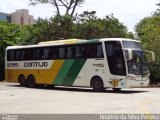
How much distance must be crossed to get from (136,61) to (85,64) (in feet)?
10.9

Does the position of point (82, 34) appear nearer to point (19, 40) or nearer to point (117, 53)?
point (19, 40)

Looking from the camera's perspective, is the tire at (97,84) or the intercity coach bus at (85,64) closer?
the intercity coach bus at (85,64)

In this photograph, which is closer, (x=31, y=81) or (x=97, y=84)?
(x=97, y=84)

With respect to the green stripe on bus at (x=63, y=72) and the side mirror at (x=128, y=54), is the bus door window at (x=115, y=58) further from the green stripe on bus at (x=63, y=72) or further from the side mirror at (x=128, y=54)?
the green stripe on bus at (x=63, y=72)

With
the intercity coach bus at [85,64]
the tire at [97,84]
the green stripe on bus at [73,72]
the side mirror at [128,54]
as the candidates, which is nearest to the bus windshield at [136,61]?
the intercity coach bus at [85,64]

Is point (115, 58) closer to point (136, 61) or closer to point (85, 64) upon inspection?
point (136, 61)

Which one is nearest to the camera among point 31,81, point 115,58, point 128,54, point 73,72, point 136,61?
point 128,54

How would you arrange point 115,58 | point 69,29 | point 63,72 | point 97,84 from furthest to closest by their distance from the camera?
point 69,29
point 63,72
point 97,84
point 115,58

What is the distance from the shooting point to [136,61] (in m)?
22.7

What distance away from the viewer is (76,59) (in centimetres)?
2470

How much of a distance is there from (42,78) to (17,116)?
15445mm

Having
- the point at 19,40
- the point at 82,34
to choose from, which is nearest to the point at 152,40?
the point at 82,34

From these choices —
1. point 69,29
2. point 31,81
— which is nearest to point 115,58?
point 31,81

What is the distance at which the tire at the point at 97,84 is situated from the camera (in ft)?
76.9
